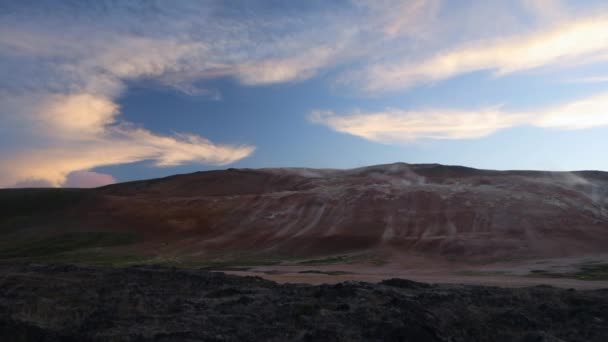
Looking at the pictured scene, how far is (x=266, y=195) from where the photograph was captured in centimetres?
5247

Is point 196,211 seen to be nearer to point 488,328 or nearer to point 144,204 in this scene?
point 144,204

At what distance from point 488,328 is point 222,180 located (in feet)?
183

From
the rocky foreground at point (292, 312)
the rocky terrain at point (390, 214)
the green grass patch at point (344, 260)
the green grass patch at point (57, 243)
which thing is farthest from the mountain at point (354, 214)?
the rocky foreground at point (292, 312)

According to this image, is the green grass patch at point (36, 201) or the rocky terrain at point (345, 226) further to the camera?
the green grass patch at point (36, 201)

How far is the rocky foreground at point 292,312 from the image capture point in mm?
9883

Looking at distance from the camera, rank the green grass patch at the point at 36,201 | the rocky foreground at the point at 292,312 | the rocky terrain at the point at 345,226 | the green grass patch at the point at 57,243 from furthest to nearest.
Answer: the green grass patch at the point at 36,201, the green grass patch at the point at 57,243, the rocky terrain at the point at 345,226, the rocky foreground at the point at 292,312

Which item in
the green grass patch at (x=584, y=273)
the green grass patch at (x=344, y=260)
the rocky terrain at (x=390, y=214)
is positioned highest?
the rocky terrain at (x=390, y=214)

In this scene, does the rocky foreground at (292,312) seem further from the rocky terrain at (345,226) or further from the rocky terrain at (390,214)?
the rocky terrain at (390,214)

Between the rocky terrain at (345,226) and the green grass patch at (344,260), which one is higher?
the rocky terrain at (345,226)

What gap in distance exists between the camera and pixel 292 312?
11.9 m

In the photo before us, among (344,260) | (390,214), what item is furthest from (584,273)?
(390,214)

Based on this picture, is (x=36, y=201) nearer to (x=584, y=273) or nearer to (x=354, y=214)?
(x=354, y=214)

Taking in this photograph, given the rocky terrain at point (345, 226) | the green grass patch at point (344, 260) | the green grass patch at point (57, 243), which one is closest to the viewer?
the rocky terrain at point (345, 226)

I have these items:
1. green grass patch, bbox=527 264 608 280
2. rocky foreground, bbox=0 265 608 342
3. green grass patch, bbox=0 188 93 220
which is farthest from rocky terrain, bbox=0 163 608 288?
rocky foreground, bbox=0 265 608 342
